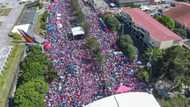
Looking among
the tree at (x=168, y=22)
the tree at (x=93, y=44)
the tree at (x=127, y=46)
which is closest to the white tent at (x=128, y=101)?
the tree at (x=127, y=46)

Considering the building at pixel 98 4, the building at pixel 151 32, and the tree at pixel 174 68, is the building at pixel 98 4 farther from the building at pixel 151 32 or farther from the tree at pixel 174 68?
the tree at pixel 174 68

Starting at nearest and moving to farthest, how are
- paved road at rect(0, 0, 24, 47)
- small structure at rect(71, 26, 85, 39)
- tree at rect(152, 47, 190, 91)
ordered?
tree at rect(152, 47, 190, 91), small structure at rect(71, 26, 85, 39), paved road at rect(0, 0, 24, 47)

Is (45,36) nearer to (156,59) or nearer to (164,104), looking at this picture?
(156,59)

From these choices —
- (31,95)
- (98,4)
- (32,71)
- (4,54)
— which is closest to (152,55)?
(32,71)

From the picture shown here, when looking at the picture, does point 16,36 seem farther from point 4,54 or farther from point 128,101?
point 128,101

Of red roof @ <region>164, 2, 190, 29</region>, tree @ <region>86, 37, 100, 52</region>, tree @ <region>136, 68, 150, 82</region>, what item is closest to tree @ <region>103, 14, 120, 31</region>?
tree @ <region>86, 37, 100, 52</region>

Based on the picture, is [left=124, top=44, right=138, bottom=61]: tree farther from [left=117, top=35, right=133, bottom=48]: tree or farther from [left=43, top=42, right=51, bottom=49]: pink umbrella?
[left=43, top=42, right=51, bottom=49]: pink umbrella
